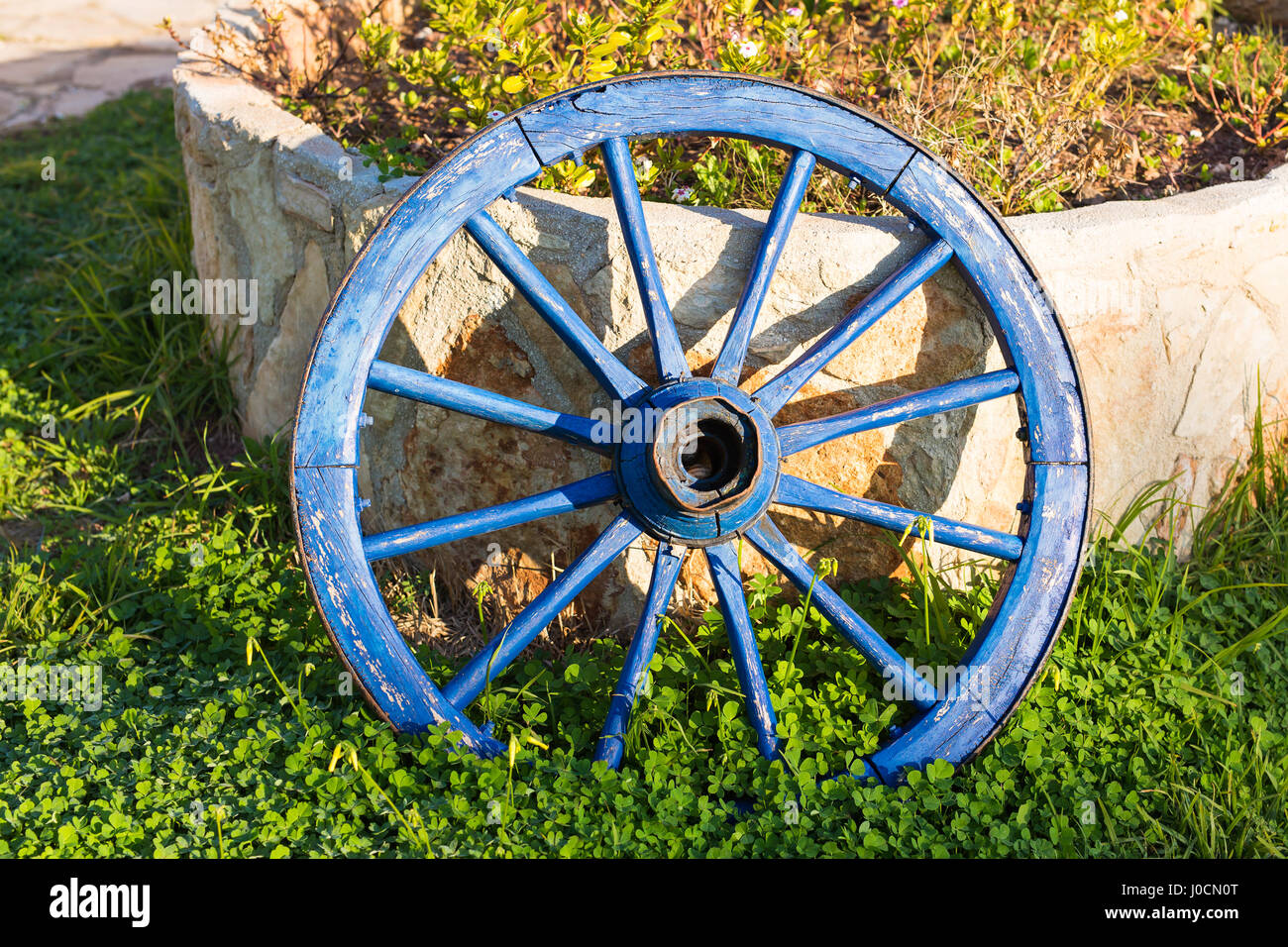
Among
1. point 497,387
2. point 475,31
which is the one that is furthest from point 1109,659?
point 475,31

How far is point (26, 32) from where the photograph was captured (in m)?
6.96

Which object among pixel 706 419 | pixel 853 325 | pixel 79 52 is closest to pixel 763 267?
pixel 853 325

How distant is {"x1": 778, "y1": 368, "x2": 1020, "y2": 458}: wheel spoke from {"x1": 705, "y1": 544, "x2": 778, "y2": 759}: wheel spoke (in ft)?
0.88

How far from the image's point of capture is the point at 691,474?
87.7 inches

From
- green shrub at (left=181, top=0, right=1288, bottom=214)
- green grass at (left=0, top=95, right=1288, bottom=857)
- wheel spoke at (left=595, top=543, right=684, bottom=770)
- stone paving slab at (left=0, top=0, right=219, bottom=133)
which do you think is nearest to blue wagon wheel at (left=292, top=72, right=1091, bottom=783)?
wheel spoke at (left=595, top=543, right=684, bottom=770)

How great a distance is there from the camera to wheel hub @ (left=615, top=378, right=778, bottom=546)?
2.04 metres

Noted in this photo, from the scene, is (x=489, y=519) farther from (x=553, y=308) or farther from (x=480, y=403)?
(x=553, y=308)

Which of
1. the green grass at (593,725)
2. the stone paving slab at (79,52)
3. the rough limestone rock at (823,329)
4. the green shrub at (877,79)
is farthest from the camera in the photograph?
the stone paving slab at (79,52)

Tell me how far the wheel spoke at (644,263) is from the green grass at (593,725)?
627mm

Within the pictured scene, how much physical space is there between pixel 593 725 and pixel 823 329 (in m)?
1.01

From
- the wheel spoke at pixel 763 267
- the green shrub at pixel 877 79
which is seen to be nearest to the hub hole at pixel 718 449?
the wheel spoke at pixel 763 267

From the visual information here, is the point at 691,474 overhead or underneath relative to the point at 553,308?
underneath

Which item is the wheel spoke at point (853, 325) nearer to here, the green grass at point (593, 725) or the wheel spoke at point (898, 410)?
the wheel spoke at point (898, 410)

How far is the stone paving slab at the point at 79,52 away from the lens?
600 cm
